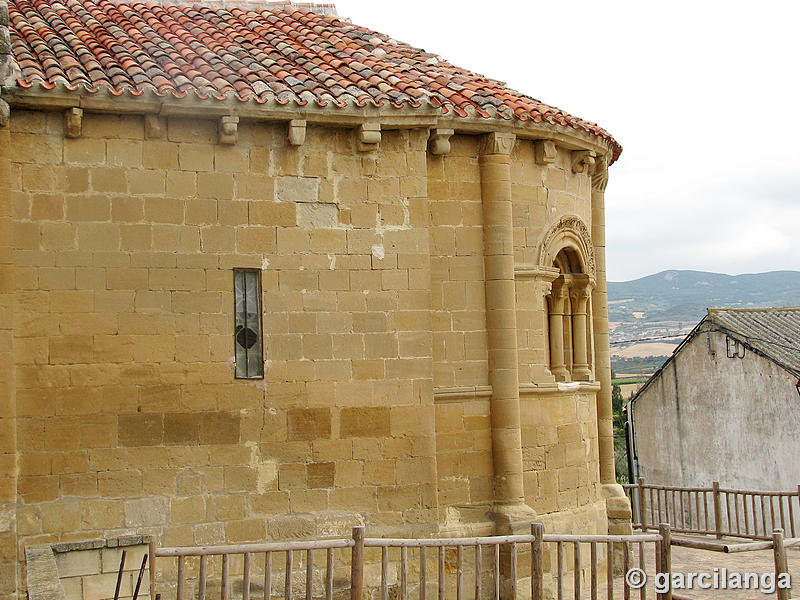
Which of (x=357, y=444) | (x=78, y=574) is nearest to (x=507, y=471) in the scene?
(x=357, y=444)

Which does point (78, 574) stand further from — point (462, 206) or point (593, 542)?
point (462, 206)

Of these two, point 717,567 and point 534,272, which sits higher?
point 534,272

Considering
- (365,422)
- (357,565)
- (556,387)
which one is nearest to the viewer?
(357,565)

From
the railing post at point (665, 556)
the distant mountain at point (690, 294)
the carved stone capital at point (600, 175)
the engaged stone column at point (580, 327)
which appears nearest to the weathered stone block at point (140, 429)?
the railing post at point (665, 556)

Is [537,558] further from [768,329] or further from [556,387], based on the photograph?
[768,329]

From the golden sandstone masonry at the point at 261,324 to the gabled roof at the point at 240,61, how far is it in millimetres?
190

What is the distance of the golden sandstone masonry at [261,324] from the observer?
32.9 feet

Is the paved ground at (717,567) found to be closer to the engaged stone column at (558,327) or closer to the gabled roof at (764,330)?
the engaged stone column at (558,327)

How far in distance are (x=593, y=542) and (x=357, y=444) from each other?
9.08ft

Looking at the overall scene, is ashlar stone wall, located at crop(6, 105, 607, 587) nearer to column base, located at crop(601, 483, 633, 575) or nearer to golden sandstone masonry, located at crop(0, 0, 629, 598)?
golden sandstone masonry, located at crop(0, 0, 629, 598)

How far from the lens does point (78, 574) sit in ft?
31.2

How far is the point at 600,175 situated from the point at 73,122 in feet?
23.9

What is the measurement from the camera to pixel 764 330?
2494 cm

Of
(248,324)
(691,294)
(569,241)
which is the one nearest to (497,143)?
(569,241)
